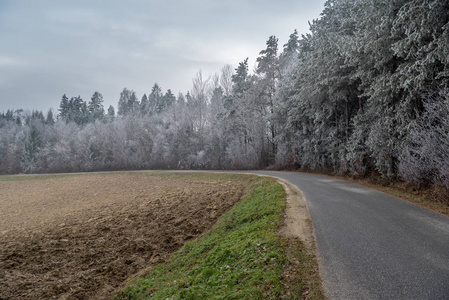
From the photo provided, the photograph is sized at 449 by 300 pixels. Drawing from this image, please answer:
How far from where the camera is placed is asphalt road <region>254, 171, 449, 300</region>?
3553 millimetres

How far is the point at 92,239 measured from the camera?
30.2ft

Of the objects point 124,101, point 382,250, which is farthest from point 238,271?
point 124,101

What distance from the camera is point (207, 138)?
3838 cm

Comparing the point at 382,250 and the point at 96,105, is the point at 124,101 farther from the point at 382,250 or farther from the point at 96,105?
the point at 382,250

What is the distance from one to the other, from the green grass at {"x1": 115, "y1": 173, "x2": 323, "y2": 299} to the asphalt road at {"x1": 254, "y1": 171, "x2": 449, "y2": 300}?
473mm

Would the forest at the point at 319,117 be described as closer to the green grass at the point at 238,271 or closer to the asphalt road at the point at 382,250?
the asphalt road at the point at 382,250

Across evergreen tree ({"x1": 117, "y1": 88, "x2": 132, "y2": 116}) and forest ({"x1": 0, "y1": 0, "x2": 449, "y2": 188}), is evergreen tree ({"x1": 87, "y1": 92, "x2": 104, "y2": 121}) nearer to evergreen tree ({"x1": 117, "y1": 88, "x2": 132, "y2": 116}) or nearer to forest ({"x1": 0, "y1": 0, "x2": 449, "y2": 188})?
evergreen tree ({"x1": 117, "y1": 88, "x2": 132, "y2": 116})

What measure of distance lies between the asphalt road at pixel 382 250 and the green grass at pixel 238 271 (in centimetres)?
47

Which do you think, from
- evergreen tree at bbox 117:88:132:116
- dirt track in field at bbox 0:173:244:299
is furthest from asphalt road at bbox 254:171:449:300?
evergreen tree at bbox 117:88:132:116

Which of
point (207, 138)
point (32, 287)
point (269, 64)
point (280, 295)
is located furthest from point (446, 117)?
point (207, 138)

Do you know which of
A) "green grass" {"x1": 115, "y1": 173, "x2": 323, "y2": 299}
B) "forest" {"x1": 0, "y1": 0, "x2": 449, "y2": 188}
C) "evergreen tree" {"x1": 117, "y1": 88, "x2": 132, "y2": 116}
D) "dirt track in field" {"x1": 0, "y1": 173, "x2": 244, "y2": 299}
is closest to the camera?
"green grass" {"x1": 115, "y1": 173, "x2": 323, "y2": 299}

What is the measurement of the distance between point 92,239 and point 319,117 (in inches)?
724

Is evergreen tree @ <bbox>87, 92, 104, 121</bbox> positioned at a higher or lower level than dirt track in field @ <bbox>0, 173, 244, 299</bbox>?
higher

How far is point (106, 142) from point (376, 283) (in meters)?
57.4
